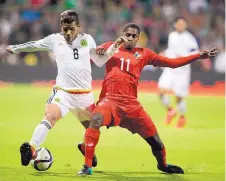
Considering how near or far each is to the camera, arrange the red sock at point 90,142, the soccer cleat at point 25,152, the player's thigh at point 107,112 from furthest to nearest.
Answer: the player's thigh at point 107,112, the red sock at point 90,142, the soccer cleat at point 25,152

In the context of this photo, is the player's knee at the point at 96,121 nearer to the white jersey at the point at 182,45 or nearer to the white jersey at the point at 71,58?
the white jersey at the point at 71,58

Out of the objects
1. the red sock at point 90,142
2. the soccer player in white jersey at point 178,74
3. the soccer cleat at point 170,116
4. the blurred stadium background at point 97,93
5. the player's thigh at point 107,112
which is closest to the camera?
the red sock at point 90,142

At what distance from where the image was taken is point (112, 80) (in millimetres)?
11008

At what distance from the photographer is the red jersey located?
36.1ft

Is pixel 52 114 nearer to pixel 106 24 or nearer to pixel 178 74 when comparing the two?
pixel 178 74

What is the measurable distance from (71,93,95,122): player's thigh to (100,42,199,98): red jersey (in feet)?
0.81

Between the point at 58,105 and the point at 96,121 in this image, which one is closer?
the point at 96,121

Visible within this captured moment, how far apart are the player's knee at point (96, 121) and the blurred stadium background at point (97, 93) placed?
752 mm

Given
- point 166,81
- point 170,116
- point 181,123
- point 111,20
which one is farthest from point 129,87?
point 111,20

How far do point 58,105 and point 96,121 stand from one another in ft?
2.49

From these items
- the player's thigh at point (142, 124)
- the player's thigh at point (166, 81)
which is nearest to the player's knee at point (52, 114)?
the player's thigh at point (142, 124)

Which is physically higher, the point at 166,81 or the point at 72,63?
the point at 166,81

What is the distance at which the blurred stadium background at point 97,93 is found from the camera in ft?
38.7

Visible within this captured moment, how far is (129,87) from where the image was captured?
11062 millimetres
